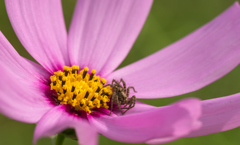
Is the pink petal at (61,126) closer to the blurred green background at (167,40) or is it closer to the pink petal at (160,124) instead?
the pink petal at (160,124)

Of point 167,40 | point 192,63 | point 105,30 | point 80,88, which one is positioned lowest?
point 80,88

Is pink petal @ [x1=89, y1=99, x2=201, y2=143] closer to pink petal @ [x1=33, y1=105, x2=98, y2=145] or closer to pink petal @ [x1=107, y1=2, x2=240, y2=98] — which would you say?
pink petal @ [x1=33, y1=105, x2=98, y2=145]

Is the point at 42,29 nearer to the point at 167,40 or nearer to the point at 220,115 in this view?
the point at 220,115

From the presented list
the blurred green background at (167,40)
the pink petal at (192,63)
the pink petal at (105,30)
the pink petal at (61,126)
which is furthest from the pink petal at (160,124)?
the blurred green background at (167,40)

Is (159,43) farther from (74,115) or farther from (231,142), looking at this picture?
(74,115)

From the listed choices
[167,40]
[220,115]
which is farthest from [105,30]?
[167,40]

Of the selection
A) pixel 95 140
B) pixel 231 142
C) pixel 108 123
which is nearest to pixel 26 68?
pixel 108 123

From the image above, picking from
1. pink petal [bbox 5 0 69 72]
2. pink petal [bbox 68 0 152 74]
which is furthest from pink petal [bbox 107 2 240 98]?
pink petal [bbox 5 0 69 72]
